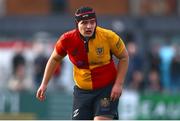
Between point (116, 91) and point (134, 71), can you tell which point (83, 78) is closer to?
point (116, 91)

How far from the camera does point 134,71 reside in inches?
903

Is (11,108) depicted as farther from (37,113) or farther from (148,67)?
(148,67)

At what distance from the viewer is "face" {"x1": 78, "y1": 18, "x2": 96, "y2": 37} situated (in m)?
13.9

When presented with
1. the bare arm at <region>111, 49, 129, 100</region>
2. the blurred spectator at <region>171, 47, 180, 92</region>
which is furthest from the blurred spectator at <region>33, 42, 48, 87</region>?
the bare arm at <region>111, 49, 129, 100</region>

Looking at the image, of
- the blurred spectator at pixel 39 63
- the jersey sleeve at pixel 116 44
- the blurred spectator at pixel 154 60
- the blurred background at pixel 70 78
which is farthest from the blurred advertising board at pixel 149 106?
the jersey sleeve at pixel 116 44

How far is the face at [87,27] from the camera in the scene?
13.9 m

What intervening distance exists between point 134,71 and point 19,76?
2.43 metres

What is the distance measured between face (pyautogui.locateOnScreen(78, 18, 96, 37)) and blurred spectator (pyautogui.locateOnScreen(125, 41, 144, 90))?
8.59m

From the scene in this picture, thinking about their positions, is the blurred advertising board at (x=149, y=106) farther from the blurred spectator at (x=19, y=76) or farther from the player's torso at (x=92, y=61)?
the player's torso at (x=92, y=61)

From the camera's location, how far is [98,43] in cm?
1406

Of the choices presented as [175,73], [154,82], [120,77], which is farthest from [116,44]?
[175,73]

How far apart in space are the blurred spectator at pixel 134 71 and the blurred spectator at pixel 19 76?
2087 millimetres

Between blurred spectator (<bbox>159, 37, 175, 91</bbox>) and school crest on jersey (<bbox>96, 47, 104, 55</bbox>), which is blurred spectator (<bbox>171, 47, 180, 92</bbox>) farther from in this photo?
school crest on jersey (<bbox>96, 47, 104, 55</bbox>)

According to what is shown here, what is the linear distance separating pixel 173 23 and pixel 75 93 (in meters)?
16.9
